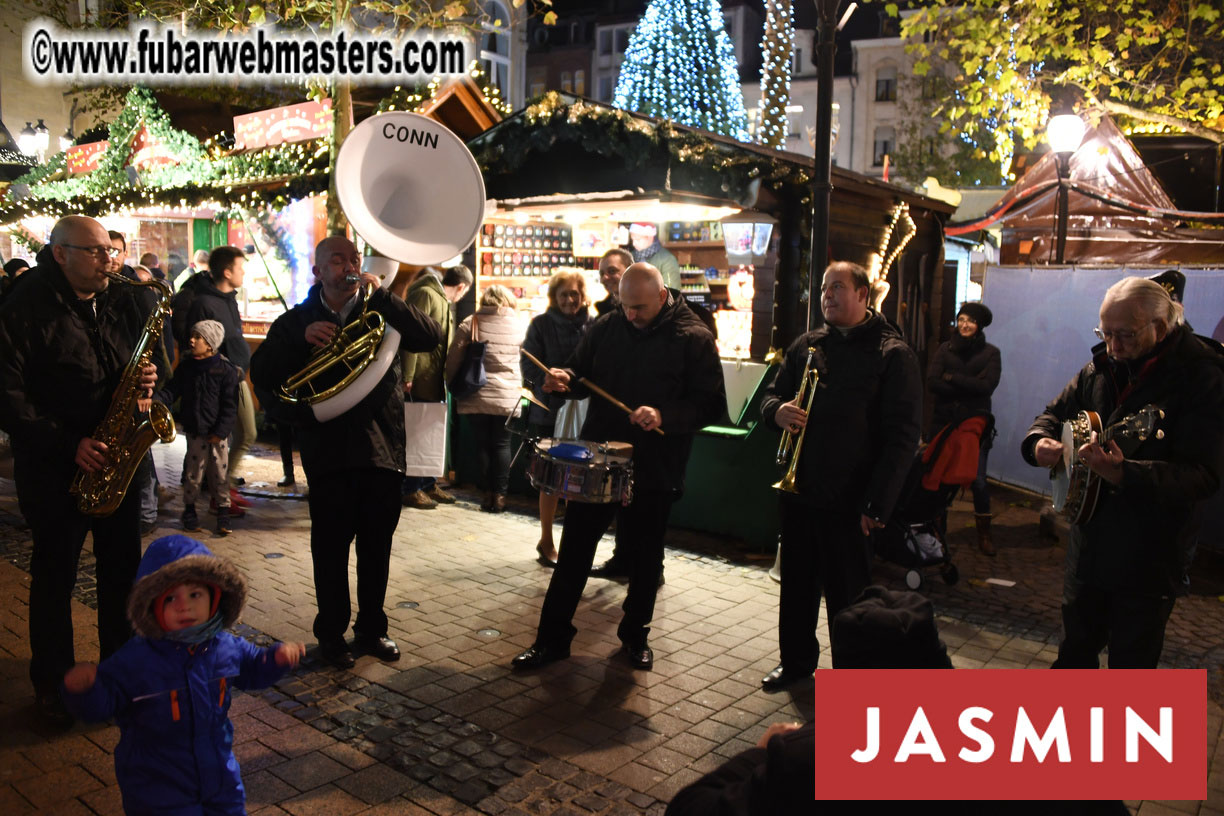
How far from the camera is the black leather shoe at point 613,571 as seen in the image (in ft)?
21.2

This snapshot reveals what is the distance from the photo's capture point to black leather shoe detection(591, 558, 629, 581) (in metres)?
6.48

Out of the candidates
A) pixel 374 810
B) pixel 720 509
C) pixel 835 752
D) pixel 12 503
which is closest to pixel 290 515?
pixel 12 503

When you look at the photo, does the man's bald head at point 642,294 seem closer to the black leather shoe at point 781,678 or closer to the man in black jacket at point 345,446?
the man in black jacket at point 345,446

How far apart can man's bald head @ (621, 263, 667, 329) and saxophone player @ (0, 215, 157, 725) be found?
220 centimetres

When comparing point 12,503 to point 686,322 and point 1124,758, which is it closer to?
point 686,322

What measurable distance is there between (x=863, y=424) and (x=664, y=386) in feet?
3.32

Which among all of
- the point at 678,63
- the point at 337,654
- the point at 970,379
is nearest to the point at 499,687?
the point at 337,654

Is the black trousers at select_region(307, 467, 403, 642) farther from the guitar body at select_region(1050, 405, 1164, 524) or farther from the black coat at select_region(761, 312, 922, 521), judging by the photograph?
the guitar body at select_region(1050, 405, 1164, 524)

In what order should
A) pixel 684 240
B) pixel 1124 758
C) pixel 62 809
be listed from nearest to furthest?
pixel 1124 758 → pixel 62 809 → pixel 684 240

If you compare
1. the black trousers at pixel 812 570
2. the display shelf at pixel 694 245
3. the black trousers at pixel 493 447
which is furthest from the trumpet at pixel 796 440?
the display shelf at pixel 694 245

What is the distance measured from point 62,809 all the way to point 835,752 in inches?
118

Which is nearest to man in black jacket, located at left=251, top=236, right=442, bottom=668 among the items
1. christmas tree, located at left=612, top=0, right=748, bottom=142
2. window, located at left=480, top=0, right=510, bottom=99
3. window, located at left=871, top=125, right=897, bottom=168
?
christmas tree, located at left=612, top=0, right=748, bottom=142

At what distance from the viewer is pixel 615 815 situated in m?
3.44

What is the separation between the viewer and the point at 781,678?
462 cm
